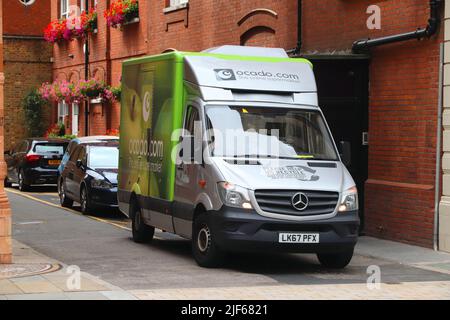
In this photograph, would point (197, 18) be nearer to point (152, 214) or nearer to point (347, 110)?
point (347, 110)

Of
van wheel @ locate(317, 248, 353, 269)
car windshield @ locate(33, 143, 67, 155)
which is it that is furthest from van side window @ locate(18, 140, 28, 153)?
van wheel @ locate(317, 248, 353, 269)

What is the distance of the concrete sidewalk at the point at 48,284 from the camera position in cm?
962

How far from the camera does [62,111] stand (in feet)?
121

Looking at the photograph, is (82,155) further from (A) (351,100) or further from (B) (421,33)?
(B) (421,33)

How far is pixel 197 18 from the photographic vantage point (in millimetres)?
24344

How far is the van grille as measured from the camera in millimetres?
11891

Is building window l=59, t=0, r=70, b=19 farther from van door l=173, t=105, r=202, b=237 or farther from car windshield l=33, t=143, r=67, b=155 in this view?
van door l=173, t=105, r=202, b=237

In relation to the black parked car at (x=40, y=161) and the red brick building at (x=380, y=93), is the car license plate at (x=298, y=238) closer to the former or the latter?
the red brick building at (x=380, y=93)

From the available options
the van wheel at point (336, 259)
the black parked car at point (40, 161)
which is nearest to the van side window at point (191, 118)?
the van wheel at point (336, 259)

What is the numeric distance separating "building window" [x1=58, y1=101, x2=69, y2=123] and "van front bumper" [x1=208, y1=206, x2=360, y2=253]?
980 inches

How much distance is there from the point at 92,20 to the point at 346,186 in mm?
21369

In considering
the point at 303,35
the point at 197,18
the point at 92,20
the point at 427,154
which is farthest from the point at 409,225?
the point at 92,20

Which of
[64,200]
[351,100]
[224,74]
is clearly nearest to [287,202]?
[224,74]

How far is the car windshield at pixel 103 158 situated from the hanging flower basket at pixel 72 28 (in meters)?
12.4
